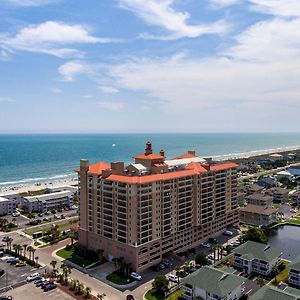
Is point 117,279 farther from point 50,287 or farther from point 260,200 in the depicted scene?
point 260,200

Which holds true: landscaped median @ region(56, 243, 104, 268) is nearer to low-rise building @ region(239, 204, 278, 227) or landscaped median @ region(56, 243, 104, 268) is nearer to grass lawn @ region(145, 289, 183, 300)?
grass lawn @ region(145, 289, 183, 300)

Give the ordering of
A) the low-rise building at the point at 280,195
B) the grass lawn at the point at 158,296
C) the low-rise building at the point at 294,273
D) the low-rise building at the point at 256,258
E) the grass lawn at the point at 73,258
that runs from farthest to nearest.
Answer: the low-rise building at the point at 280,195 → the grass lawn at the point at 73,258 → the low-rise building at the point at 256,258 → the low-rise building at the point at 294,273 → the grass lawn at the point at 158,296

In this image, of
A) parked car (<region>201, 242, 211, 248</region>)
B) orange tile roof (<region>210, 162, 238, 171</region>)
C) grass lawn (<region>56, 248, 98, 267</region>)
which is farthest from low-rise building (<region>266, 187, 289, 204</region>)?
grass lawn (<region>56, 248, 98, 267</region>)

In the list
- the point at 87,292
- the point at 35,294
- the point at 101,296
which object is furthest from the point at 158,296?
the point at 35,294

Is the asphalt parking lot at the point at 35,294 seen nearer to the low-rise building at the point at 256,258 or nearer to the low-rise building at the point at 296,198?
the low-rise building at the point at 256,258

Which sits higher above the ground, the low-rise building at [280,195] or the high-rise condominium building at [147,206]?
the high-rise condominium building at [147,206]

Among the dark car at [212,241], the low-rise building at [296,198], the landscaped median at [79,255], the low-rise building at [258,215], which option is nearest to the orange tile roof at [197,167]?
the dark car at [212,241]

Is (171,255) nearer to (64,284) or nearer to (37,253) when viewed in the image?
(64,284)
